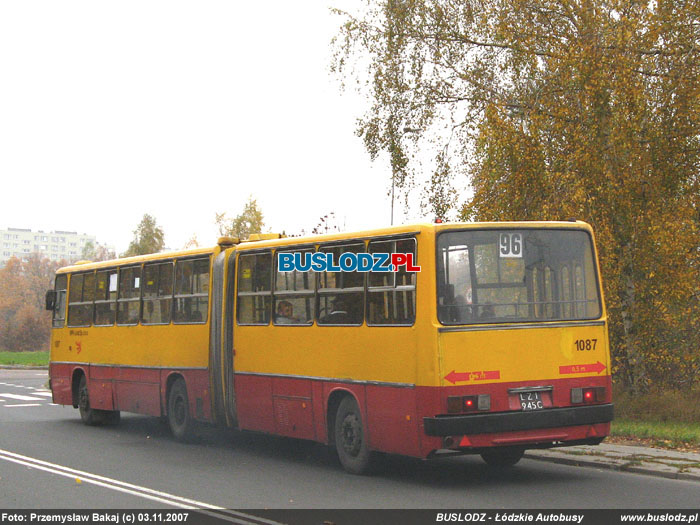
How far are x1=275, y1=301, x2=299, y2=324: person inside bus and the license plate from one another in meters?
3.62

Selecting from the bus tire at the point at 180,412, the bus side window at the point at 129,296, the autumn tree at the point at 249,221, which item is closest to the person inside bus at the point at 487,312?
the bus tire at the point at 180,412

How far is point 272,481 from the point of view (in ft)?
40.1

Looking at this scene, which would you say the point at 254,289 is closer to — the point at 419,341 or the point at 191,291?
the point at 191,291

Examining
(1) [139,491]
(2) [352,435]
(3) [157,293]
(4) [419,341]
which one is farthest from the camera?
(3) [157,293]

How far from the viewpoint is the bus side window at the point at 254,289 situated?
582 inches

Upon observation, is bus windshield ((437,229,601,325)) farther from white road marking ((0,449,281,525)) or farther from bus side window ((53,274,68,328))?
bus side window ((53,274,68,328))

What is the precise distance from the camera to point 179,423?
1709 centimetres

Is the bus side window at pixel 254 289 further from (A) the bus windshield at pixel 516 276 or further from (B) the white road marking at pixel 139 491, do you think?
(A) the bus windshield at pixel 516 276

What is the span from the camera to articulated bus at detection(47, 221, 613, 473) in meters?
11.4

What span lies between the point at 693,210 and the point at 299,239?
25.5ft

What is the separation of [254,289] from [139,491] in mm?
4449

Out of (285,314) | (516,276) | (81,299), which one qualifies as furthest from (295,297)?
(81,299)
